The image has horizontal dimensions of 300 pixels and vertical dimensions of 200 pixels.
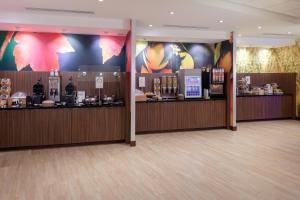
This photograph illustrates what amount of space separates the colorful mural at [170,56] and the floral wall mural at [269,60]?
1.88m

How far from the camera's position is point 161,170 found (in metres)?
4.95

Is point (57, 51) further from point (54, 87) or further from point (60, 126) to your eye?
point (60, 126)

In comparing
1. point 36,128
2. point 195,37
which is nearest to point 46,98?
point 36,128

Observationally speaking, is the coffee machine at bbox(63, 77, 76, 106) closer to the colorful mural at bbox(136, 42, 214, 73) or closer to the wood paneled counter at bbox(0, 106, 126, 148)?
the wood paneled counter at bbox(0, 106, 126, 148)

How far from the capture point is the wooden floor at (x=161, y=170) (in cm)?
396

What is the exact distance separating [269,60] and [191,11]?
21.4 feet

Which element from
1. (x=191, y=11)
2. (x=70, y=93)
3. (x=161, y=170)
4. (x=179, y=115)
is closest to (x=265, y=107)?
(x=179, y=115)

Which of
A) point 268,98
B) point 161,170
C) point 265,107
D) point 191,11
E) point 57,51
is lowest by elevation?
point 161,170

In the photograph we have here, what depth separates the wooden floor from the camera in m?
3.96

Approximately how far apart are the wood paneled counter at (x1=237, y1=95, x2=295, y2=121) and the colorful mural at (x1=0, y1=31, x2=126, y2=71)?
4.49 meters

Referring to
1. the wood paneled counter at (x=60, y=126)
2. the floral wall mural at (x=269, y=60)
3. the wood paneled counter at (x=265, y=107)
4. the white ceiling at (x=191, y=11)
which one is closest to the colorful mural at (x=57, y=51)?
the white ceiling at (x=191, y=11)

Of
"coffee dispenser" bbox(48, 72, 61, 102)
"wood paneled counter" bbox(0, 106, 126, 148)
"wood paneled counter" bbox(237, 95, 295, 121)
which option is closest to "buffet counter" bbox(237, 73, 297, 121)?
"wood paneled counter" bbox(237, 95, 295, 121)

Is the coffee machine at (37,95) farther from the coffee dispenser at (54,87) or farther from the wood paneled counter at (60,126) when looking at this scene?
the wood paneled counter at (60,126)

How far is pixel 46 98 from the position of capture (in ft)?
23.1
